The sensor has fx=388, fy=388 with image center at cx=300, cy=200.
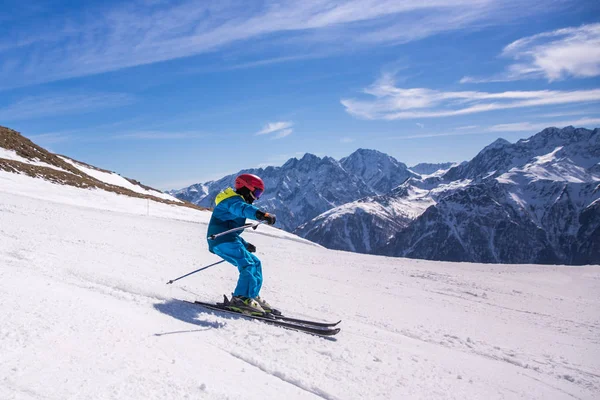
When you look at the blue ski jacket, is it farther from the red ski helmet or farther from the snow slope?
the snow slope

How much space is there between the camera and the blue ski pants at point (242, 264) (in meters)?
7.08

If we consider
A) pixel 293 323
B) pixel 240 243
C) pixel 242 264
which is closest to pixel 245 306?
pixel 242 264

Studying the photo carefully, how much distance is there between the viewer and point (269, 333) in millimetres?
5770

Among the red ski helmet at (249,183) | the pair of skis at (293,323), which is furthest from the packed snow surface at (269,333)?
the red ski helmet at (249,183)

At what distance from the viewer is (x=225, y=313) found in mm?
6805

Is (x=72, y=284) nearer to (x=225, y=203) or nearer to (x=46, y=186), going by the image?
(x=225, y=203)

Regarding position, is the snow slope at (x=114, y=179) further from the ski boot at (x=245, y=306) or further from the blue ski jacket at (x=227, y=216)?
the ski boot at (x=245, y=306)

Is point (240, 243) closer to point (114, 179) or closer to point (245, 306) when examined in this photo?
point (245, 306)

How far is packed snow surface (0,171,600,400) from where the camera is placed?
388 centimetres

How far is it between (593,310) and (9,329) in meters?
12.1

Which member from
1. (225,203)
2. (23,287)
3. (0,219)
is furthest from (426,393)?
(0,219)

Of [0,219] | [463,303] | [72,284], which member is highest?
[0,219]

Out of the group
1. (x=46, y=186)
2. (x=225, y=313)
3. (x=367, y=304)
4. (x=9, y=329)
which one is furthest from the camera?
(x=46, y=186)

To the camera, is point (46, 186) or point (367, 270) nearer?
point (367, 270)
